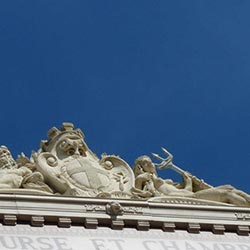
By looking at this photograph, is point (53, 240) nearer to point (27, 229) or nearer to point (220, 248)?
point (27, 229)

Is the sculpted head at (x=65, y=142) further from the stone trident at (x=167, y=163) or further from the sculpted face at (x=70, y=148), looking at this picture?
the stone trident at (x=167, y=163)

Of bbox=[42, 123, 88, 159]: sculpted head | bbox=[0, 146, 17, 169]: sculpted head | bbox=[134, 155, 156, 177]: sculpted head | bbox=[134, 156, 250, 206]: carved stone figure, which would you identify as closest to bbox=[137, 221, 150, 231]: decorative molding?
bbox=[134, 156, 250, 206]: carved stone figure

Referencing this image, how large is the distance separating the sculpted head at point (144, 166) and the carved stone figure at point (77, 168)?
28 centimetres

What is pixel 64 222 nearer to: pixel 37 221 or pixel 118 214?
pixel 37 221

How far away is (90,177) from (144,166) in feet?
5.33

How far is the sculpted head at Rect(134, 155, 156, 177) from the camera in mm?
30359

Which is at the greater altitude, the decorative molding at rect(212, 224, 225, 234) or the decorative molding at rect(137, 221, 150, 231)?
the decorative molding at rect(137, 221, 150, 231)

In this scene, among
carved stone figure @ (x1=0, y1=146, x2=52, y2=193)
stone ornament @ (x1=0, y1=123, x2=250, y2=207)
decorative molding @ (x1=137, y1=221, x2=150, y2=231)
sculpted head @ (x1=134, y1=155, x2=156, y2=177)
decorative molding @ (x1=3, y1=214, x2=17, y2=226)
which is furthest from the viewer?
sculpted head @ (x1=134, y1=155, x2=156, y2=177)

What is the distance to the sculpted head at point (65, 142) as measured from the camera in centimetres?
3044

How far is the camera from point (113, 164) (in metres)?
30.4

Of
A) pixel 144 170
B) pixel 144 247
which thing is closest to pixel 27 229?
pixel 144 247

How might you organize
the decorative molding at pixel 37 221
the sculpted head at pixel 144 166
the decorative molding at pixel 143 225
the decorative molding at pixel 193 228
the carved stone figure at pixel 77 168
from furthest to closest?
the sculpted head at pixel 144 166
the carved stone figure at pixel 77 168
the decorative molding at pixel 193 228
the decorative molding at pixel 143 225
the decorative molding at pixel 37 221

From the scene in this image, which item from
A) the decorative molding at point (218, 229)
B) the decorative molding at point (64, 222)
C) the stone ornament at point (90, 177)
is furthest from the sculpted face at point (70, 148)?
the decorative molding at point (218, 229)

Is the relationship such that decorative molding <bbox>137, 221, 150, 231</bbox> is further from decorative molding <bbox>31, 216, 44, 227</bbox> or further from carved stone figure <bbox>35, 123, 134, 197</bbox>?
decorative molding <bbox>31, 216, 44, 227</bbox>
